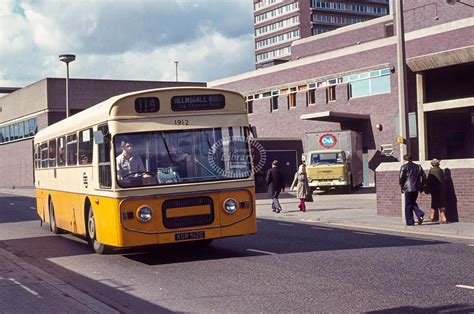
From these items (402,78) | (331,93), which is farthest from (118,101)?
(331,93)

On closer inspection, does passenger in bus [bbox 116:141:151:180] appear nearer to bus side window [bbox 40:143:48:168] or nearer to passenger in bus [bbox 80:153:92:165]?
passenger in bus [bbox 80:153:92:165]

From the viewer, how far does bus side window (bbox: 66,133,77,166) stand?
50.0ft

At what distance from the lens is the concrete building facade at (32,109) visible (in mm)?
70562

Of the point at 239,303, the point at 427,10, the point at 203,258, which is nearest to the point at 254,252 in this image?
the point at 203,258

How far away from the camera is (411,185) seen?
733 inches

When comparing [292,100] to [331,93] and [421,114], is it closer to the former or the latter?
[331,93]

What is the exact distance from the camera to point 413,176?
61.2 ft

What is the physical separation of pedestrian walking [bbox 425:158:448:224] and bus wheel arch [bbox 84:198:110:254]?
9.04 metres

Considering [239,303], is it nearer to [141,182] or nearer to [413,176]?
[141,182]

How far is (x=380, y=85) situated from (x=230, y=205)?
3361 cm

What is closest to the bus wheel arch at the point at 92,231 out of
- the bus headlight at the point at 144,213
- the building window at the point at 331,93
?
the bus headlight at the point at 144,213

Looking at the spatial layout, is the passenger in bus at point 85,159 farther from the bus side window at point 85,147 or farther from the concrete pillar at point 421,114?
the concrete pillar at point 421,114

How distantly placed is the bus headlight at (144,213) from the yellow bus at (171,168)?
0.02m

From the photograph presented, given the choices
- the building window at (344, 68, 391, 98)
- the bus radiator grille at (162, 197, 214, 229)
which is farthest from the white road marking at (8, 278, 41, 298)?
the building window at (344, 68, 391, 98)
